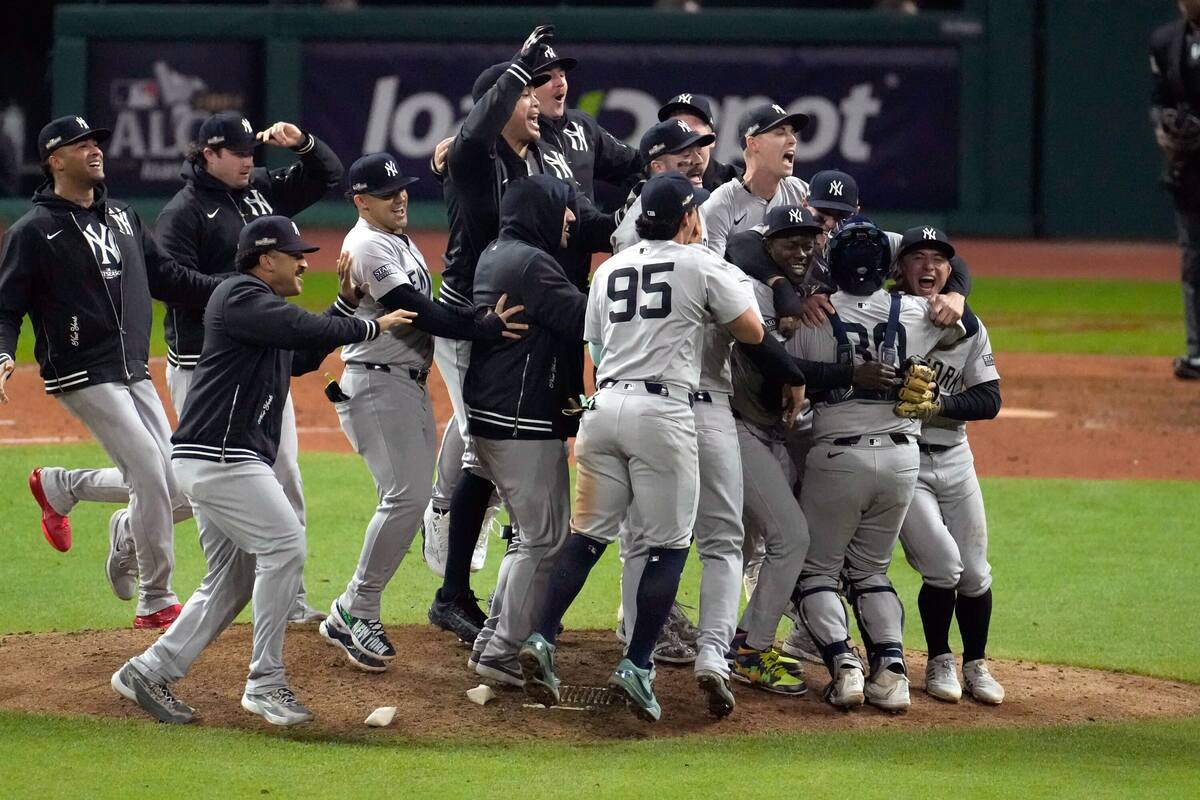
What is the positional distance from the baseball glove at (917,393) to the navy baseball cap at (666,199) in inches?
38.4

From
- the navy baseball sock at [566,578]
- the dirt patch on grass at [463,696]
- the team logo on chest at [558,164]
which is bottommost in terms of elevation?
the dirt patch on grass at [463,696]

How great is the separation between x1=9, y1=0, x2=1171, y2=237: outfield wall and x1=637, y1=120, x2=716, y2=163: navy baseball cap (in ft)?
48.9

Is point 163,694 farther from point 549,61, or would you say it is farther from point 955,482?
point 955,482

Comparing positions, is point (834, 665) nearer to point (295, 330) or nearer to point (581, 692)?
point (581, 692)

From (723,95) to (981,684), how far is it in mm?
15923

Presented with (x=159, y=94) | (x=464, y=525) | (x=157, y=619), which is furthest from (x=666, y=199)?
(x=159, y=94)

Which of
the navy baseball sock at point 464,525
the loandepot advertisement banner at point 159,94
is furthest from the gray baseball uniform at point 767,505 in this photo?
the loandepot advertisement banner at point 159,94

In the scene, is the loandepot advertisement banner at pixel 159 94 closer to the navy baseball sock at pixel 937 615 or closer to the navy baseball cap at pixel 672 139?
the navy baseball cap at pixel 672 139

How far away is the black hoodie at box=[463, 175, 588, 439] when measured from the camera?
5.95 meters

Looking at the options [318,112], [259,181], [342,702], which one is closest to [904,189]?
[318,112]

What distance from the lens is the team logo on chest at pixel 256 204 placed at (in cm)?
725

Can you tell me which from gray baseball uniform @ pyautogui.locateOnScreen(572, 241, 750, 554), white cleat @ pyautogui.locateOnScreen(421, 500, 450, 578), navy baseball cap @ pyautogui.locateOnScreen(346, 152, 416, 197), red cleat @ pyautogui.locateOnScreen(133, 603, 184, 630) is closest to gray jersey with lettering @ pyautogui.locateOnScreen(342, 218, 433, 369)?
navy baseball cap @ pyautogui.locateOnScreen(346, 152, 416, 197)

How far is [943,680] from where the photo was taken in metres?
6.21

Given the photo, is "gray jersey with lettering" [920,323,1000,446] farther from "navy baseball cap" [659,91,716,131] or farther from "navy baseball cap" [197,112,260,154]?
"navy baseball cap" [197,112,260,154]
